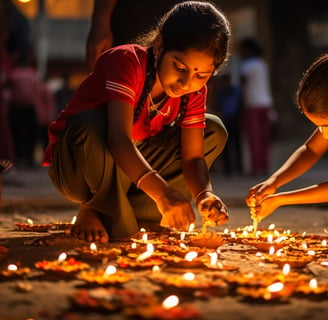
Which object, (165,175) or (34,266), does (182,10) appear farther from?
(34,266)

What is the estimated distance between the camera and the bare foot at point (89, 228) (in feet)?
11.3

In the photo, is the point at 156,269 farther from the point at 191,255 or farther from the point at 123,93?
the point at 123,93

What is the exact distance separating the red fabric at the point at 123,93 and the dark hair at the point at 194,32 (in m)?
0.11

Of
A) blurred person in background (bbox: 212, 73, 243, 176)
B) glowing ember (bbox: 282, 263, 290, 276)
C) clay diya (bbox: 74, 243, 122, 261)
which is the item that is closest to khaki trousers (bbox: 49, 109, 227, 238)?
clay diya (bbox: 74, 243, 122, 261)

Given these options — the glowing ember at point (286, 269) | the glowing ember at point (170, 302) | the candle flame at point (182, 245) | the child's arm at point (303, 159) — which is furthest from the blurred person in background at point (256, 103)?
the glowing ember at point (170, 302)

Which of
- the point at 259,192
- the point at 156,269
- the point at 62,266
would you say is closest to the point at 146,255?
the point at 156,269

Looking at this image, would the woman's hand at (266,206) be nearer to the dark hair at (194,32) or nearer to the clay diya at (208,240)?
the clay diya at (208,240)

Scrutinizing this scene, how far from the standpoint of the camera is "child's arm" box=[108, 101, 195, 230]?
316 cm

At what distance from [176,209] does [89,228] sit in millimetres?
602

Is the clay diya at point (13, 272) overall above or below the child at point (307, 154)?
below

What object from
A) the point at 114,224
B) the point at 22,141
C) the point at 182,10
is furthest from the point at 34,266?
the point at 22,141

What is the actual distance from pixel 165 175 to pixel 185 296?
160 cm

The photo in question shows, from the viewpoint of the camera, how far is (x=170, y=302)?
2.25 meters

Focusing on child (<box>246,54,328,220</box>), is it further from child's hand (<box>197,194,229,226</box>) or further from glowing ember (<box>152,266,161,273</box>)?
glowing ember (<box>152,266,161,273</box>)
